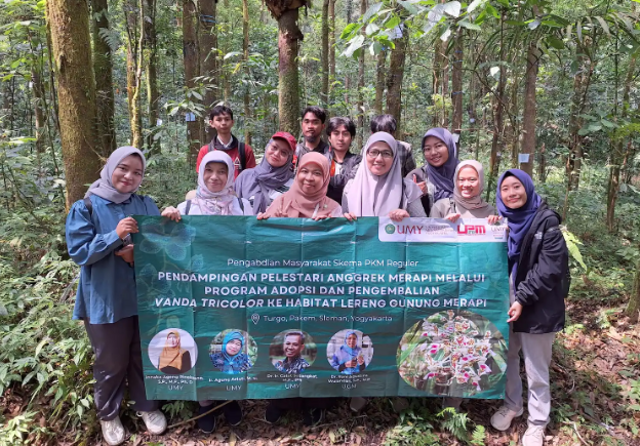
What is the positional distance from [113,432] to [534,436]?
313cm

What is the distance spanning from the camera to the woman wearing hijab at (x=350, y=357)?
307cm

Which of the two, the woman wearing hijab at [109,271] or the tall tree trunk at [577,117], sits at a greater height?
the tall tree trunk at [577,117]

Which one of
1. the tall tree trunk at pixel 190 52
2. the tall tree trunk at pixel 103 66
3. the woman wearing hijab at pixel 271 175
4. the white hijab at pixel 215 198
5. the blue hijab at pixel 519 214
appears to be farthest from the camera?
the tall tree trunk at pixel 190 52

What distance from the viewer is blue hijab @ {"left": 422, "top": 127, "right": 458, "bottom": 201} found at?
358 cm

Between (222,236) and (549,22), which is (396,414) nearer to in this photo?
(222,236)

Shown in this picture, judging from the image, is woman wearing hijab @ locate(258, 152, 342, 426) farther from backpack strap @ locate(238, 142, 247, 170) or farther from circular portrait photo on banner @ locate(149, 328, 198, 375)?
backpack strap @ locate(238, 142, 247, 170)

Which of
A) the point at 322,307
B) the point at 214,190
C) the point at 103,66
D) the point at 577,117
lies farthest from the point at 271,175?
the point at 577,117

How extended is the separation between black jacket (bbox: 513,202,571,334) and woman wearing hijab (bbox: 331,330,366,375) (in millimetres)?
1181

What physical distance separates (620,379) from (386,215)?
2.82 m

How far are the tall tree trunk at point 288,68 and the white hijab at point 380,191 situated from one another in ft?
6.09

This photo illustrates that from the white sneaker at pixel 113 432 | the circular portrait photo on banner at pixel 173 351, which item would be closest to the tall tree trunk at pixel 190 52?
the circular portrait photo on banner at pixel 173 351

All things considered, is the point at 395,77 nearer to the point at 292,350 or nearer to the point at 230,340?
the point at 292,350

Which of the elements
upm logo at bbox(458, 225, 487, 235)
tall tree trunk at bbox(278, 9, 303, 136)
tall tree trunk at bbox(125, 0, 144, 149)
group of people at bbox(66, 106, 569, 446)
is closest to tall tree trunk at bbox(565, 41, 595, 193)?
group of people at bbox(66, 106, 569, 446)

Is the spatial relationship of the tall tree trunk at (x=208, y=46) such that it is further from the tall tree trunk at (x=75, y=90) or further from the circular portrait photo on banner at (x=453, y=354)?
the circular portrait photo on banner at (x=453, y=354)
